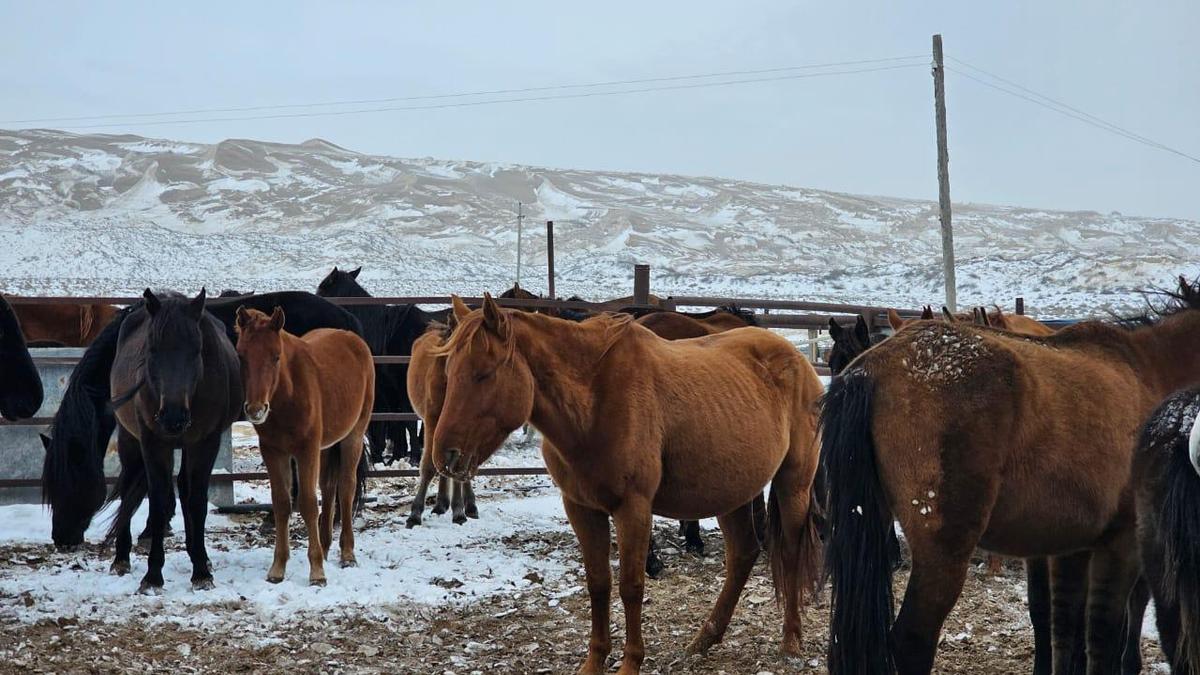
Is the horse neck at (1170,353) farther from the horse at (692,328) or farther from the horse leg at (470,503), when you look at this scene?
the horse leg at (470,503)

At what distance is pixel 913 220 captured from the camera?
77.2 m

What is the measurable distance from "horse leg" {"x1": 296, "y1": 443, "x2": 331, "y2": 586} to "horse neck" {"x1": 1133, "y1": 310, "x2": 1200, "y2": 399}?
484cm

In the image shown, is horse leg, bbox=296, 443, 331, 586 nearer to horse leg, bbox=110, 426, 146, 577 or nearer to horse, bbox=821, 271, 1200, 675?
horse leg, bbox=110, 426, 146, 577

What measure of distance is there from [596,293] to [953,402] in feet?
122

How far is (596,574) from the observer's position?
4699 millimetres

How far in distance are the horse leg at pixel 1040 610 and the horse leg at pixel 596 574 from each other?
1.83m

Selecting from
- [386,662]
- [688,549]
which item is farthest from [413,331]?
[386,662]

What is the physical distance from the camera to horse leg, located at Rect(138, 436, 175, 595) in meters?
6.27

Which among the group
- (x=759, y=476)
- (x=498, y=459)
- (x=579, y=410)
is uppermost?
A: (x=579, y=410)

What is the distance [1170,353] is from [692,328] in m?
4.64

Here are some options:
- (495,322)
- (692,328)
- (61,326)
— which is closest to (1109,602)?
(495,322)

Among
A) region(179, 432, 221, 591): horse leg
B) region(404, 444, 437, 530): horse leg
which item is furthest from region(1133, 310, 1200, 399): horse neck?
Answer: region(404, 444, 437, 530): horse leg

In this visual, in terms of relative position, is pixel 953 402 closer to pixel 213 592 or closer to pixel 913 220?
pixel 213 592

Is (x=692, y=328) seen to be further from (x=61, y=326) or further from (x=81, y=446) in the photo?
(x=61, y=326)
